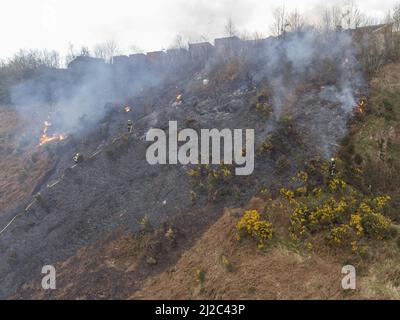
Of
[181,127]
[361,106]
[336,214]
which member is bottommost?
[336,214]

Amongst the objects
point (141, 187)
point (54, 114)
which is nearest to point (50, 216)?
point (141, 187)

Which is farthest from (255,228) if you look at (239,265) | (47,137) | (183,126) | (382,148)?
(47,137)

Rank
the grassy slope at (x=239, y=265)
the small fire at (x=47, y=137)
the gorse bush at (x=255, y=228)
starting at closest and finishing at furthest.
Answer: the grassy slope at (x=239, y=265) → the gorse bush at (x=255, y=228) → the small fire at (x=47, y=137)

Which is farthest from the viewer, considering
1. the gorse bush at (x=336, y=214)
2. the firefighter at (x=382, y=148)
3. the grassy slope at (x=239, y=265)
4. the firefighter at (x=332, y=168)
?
the firefighter at (x=382, y=148)

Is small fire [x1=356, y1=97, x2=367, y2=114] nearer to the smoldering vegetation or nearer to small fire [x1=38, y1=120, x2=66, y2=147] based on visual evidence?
the smoldering vegetation

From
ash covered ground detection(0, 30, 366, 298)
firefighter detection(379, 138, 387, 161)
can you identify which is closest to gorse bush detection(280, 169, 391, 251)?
ash covered ground detection(0, 30, 366, 298)

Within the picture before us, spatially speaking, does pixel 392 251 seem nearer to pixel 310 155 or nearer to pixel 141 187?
pixel 310 155

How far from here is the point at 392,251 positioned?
10117 mm

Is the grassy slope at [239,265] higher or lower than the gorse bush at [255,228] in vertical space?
lower

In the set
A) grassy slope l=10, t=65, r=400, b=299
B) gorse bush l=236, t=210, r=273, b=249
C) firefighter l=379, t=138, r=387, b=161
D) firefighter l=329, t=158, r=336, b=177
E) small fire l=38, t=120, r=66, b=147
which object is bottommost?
grassy slope l=10, t=65, r=400, b=299

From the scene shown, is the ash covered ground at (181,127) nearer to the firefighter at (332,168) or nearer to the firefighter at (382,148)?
the firefighter at (332,168)

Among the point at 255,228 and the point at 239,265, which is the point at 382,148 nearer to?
the point at 255,228

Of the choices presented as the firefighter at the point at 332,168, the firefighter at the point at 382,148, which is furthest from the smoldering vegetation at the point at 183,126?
the firefighter at the point at 382,148

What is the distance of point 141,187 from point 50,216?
398cm
